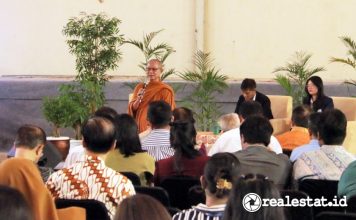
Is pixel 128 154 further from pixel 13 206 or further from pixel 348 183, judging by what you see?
pixel 13 206

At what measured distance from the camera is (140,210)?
2166 mm

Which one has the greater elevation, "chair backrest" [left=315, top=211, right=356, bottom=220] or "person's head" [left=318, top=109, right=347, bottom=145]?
"person's head" [left=318, top=109, right=347, bottom=145]

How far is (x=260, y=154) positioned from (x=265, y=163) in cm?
6

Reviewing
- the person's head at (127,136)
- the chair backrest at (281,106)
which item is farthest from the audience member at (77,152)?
→ the chair backrest at (281,106)

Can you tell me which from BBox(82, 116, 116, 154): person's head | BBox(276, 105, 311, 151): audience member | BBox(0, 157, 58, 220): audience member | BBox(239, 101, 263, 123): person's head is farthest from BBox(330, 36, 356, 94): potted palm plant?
BBox(0, 157, 58, 220): audience member

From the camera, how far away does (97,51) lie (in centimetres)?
902

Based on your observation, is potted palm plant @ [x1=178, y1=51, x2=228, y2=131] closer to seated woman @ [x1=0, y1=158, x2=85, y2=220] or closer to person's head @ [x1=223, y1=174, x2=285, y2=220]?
seated woman @ [x1=0, y1=158, x2=85, y2=220]

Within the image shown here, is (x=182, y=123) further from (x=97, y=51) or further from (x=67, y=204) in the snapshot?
(x=97, y=51)

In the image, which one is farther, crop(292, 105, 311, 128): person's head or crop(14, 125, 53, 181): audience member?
crop(292, 105, 311, 128): person's head

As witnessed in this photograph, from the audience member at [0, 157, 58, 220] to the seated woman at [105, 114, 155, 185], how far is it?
144 cm

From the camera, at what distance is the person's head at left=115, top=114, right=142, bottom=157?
185 inches

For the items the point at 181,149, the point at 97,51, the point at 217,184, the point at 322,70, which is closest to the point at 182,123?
the point at 181,149

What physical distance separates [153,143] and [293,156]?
0.97m

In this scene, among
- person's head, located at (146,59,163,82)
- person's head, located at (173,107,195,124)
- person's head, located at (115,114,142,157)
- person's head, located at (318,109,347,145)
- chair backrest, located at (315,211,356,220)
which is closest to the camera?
chair backrest, located at (315,211,356,220)
